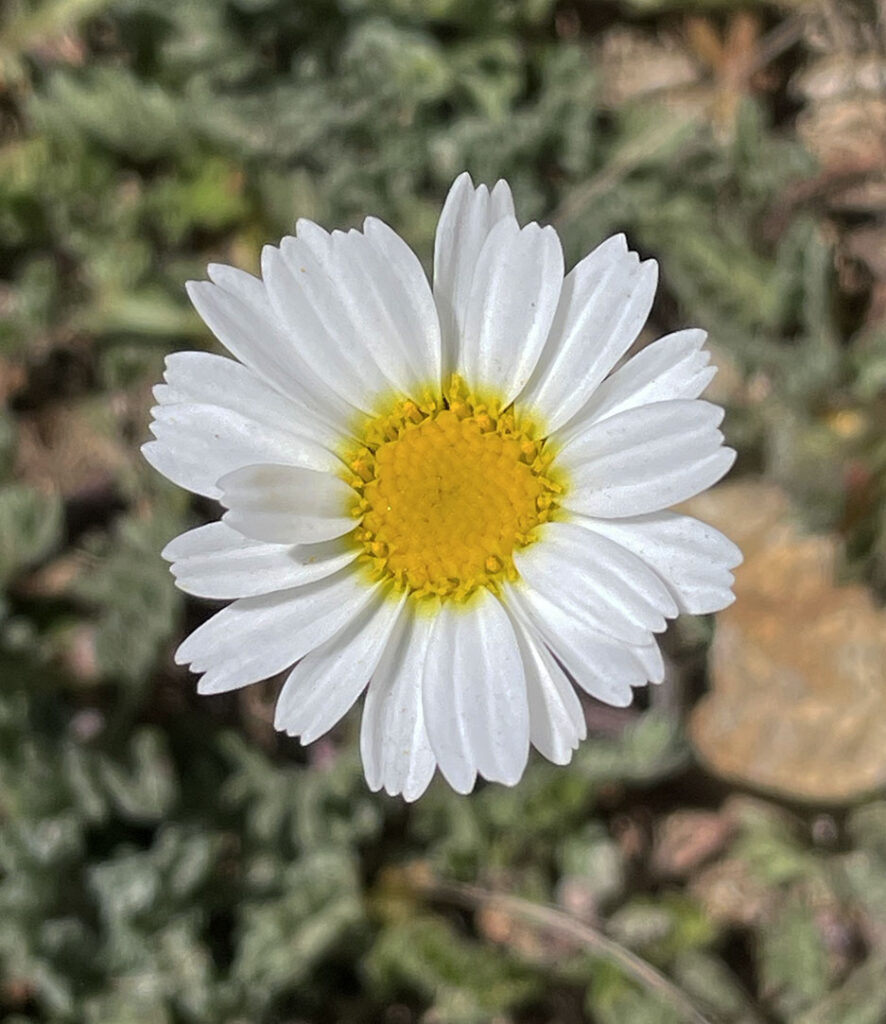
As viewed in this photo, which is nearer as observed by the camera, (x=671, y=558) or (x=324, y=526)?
(x=671, y=558)

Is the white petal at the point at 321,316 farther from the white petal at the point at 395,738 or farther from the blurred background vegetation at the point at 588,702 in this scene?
the blurred background vegetation at the point at 588,702

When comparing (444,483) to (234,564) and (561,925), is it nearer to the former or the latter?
(234,564)

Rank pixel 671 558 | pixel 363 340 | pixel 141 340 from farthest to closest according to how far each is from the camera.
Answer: pixel 141 340 < pixel 363 340 < pixel 671 558

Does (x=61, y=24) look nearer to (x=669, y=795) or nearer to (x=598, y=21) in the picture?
(x=598, y=21)

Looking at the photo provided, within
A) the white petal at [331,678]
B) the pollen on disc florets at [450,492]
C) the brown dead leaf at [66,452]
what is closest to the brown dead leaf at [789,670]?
the pollen on disc florets at [450,492]

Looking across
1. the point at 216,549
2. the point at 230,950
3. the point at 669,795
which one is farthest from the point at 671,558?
the point at 230,950

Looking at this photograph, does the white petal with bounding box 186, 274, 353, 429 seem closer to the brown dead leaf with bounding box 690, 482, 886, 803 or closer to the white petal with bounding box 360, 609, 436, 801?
the white petal with bounding box 360, 609, 436, 801

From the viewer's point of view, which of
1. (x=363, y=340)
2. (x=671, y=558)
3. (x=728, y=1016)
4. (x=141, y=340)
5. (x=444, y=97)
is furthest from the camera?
(x=141, y=340)
